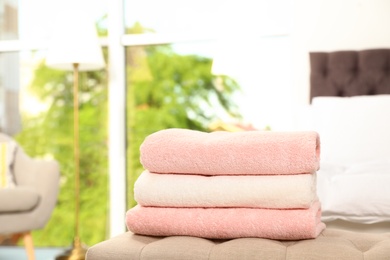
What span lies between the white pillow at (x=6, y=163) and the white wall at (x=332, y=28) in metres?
1.81

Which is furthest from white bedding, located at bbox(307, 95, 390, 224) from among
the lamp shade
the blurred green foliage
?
the lamp shade

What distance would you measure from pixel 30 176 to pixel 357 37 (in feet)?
7.05

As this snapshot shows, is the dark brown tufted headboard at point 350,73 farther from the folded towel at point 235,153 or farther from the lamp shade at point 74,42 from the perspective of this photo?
the folded towel at point 235,153

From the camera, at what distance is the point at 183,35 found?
13.6 feet

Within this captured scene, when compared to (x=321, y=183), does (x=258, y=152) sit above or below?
above

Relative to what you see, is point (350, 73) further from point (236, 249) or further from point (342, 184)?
point (236, 249)

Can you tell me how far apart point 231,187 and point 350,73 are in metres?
2.42

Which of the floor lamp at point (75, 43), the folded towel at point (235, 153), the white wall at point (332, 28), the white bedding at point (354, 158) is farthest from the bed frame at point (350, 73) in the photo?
the folded towel at point (235, 153)

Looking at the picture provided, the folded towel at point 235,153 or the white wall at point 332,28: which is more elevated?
the white wall at point 332,28

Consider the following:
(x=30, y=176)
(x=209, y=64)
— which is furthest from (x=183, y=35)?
(x=30, y=176)

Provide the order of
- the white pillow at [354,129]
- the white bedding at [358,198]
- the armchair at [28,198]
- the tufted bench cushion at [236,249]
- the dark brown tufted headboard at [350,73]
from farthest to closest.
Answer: the dark brown tufted headboard at [350,73] → the armchair at [28,198] → the white pillow at [354,129] → the white bedding at [358,198] → the tufted bench cushion at [236,249]

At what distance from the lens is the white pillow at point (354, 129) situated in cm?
246

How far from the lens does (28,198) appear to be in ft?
10.9

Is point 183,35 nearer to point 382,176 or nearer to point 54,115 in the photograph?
point 54,115
